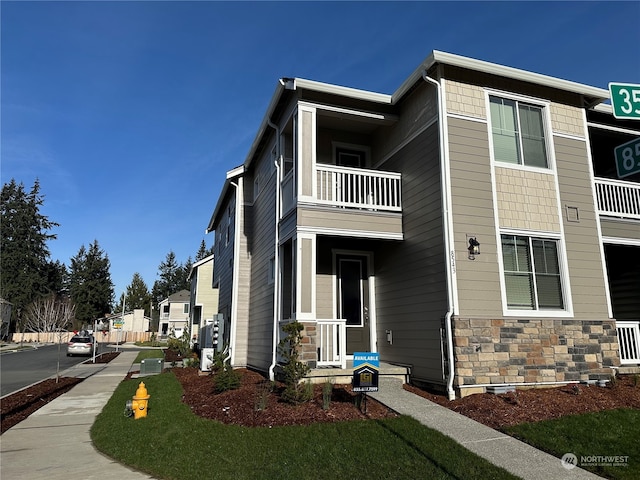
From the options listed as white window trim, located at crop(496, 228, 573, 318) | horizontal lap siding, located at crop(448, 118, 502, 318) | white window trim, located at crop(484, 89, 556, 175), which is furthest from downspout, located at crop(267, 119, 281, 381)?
white window trim, located at crop(484, 89, 556, 175)

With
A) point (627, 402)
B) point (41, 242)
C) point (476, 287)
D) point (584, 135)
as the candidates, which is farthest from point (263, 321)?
point (41, 242)

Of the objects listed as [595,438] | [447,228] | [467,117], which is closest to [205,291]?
[447,228]

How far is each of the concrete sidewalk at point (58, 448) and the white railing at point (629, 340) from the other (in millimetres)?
9819

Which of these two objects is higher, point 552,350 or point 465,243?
point 465,243

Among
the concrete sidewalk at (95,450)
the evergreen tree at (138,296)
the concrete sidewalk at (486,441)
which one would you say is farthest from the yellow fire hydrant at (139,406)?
the evergreen tree at (138,296)

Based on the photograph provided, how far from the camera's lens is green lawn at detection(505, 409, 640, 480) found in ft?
A: 15.8

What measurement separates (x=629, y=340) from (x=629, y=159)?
650cm

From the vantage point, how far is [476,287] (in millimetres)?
8266

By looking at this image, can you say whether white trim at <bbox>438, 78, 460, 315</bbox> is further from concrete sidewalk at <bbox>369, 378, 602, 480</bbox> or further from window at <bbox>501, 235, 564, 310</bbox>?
concrete sidewalk at <bbox>369, 378, 602, 480</bbox>

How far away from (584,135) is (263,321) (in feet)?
30.6

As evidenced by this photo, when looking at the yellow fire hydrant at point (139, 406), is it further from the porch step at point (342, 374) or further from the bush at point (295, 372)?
the porch step at point (342, 374)

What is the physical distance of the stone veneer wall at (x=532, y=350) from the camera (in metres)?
7.84

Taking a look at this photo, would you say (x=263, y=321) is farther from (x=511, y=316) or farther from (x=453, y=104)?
(x=453, y=104)

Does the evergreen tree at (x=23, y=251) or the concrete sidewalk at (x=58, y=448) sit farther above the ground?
the evergreen tree at (x=23, y=251)
